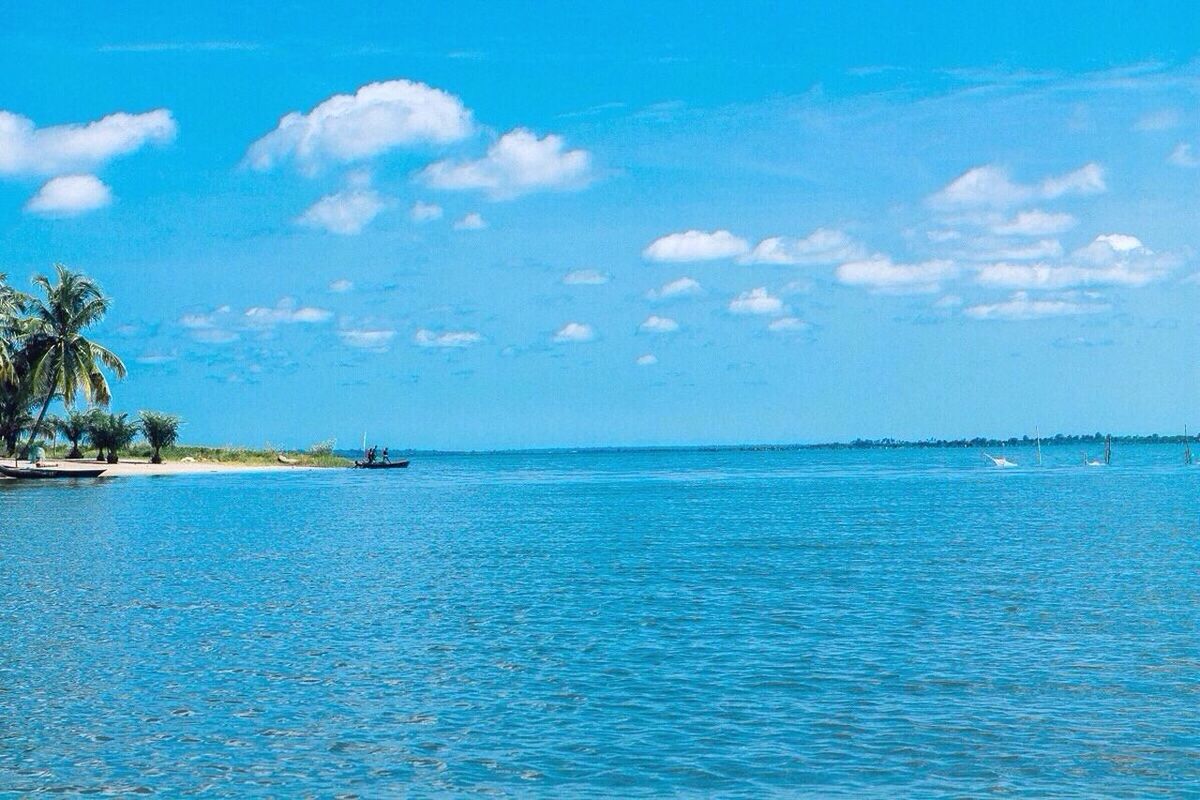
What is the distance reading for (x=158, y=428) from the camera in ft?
383

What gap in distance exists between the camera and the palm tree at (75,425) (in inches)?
4382

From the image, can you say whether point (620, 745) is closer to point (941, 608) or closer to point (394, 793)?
point (394, 793)

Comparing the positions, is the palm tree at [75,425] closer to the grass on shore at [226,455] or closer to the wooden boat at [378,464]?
the grass on shore at [226,455]

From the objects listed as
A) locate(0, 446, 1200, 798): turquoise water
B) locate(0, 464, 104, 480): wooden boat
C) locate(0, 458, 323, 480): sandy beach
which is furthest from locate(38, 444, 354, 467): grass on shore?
locate(0, 446, 1200, 798): turquoise water

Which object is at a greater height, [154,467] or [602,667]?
[154,467]

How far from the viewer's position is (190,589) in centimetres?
2972

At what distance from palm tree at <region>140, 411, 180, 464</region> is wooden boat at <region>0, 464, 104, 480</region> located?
22307 millimetres

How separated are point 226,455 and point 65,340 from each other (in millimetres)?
50525

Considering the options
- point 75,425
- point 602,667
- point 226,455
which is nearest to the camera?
point 602,667

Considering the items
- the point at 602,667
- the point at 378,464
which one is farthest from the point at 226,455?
the point at 602,667

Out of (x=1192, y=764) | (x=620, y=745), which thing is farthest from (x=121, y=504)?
(x=1192, y=764)

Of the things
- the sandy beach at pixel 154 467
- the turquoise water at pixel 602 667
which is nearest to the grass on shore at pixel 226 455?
the sandy beach at pixel 154 467

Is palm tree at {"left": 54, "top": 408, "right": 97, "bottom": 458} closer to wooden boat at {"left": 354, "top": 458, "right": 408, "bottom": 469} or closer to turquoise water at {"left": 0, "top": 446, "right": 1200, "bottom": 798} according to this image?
wooden boat at {"left": 354, "top": 458, "right": 408, "bottom": 469}

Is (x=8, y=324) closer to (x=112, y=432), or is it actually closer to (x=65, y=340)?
(x=65, y=340)
